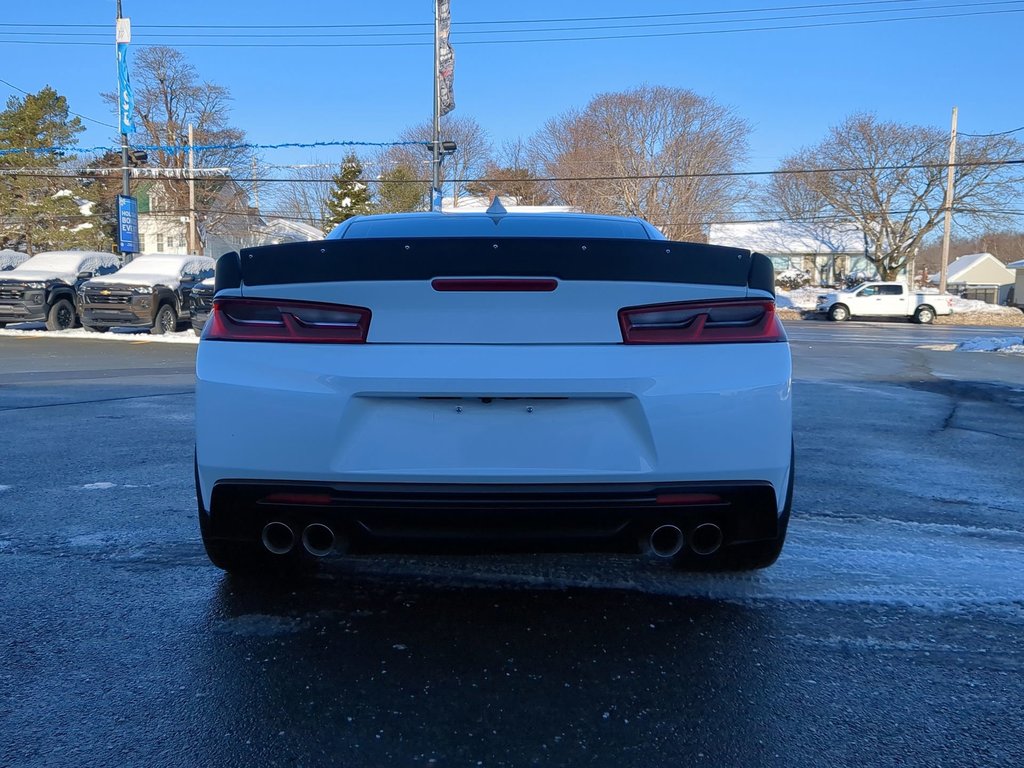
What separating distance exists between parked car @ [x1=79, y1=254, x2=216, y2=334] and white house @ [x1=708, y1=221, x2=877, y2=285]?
37.7 metres

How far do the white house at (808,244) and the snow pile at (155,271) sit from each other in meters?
36.9

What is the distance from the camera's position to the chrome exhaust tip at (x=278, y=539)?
2.76 meters

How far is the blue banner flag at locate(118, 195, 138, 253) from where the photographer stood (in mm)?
24312

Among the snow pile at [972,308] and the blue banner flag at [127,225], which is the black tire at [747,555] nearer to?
the blue banner flag at [127,225]

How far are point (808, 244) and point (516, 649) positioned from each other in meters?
59.9

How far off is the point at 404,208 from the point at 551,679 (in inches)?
1938

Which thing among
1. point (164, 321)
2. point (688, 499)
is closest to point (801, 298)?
point (164, 321)

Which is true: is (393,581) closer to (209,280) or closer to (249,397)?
(249,397)

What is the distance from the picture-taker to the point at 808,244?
5816 cm

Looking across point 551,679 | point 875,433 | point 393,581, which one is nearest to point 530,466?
point 551,679

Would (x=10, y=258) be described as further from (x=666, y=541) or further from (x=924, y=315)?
(x=666, y=541)

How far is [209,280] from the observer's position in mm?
19250

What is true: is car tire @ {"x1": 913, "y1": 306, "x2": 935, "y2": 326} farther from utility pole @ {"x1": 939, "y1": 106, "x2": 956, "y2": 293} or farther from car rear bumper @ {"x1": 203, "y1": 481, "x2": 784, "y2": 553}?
car rear bumper @ {"x1": 203, "y1": 481, "x2": 784, "y2": 553}

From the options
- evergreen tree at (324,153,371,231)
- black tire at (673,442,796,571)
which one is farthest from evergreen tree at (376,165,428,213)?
black tire at (673,442,796,571)
